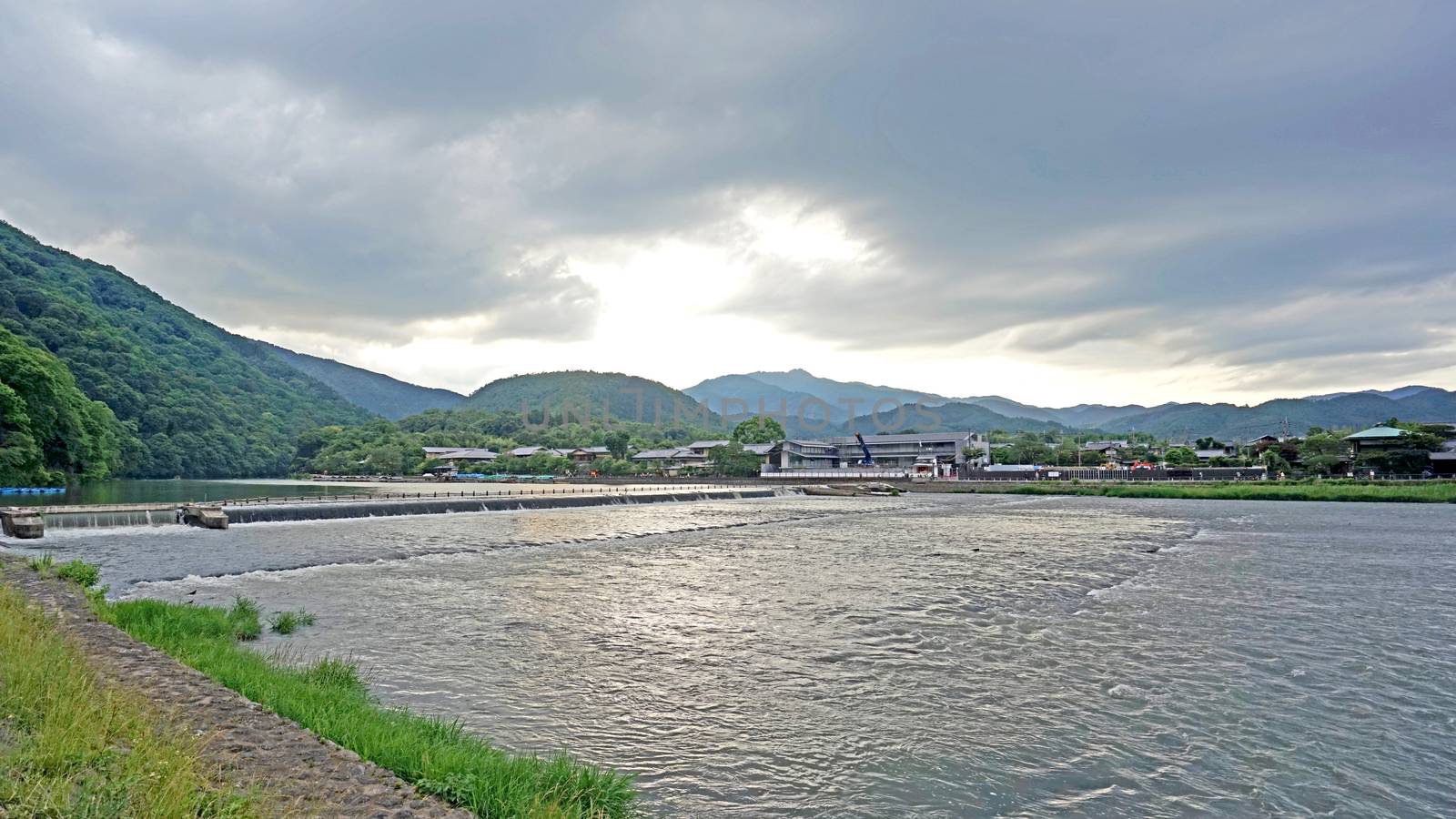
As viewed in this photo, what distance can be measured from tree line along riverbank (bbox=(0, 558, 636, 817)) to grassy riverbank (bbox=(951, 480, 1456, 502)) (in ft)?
189

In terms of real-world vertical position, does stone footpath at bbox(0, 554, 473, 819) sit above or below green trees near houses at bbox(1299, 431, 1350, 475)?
below

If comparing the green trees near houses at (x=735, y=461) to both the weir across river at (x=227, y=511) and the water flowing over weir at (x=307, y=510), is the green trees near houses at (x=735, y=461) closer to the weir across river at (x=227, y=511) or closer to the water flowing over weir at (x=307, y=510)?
the water flowing over weir at (x=307, y=510)

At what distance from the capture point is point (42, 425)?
44.6 m

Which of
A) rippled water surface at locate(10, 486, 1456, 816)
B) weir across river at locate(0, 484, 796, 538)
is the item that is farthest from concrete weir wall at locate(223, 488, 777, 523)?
rippled water surface at locate(10, 486, 1456, 816)

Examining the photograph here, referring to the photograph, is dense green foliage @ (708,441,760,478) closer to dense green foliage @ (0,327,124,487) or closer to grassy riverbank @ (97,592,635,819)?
dense green foliage @ (0,327,124,487)

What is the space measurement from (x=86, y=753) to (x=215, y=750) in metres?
0.78

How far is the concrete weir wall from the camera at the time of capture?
2831 cm

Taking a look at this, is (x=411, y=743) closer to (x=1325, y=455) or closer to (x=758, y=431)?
(x=1325, y=455)

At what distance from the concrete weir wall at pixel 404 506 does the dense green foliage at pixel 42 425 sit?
21.0 m

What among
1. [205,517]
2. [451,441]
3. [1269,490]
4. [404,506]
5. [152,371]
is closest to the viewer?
[205,517]

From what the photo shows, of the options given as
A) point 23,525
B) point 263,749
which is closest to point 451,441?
point 23,525

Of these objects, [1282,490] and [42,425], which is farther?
[1282,490]

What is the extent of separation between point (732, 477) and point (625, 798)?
265ft

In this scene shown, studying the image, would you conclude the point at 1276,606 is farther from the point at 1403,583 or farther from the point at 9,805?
the point at 9,805
